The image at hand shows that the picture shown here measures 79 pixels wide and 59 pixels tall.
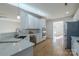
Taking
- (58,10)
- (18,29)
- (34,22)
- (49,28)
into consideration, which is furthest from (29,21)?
(58,10)

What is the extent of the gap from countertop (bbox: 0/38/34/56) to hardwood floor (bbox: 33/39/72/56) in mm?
167

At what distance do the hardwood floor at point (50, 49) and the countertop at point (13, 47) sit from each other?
0.55 feet

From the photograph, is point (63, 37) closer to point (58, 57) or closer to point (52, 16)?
point (52, 16)

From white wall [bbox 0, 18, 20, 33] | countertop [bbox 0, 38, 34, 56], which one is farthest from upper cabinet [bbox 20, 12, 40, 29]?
countertop [bbox 0, 38, 34, 56]

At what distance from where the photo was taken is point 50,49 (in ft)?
6.61

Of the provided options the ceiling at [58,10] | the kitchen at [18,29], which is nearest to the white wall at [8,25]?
the kitchen at [18,29]

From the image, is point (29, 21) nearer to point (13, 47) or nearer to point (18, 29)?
point (18, 29)

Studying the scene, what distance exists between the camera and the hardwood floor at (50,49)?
192 centimetres

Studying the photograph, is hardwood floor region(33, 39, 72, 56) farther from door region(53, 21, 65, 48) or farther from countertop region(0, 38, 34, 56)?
countertop region(0, 38, 34, 56)

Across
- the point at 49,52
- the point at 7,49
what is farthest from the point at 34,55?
the point at 7,49

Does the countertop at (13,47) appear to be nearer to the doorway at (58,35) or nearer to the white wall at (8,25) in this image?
the white wall at (8,25)

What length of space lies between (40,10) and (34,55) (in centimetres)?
78

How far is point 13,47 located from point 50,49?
62cm

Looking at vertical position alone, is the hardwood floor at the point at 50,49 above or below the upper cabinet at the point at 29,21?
below
